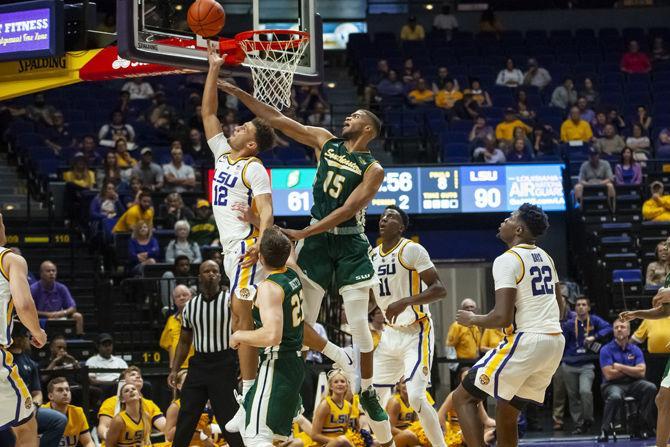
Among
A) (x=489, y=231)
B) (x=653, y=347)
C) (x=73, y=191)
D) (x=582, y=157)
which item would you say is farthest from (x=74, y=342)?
(x=582, y=157)

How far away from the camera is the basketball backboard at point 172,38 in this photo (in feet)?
30.9

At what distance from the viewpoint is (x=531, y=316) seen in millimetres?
8711

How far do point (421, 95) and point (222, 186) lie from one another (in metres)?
15.4

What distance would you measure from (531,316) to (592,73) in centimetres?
1769

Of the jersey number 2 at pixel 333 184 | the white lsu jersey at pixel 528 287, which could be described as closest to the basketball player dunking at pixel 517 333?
the white lsu jersey at pixel 528 287

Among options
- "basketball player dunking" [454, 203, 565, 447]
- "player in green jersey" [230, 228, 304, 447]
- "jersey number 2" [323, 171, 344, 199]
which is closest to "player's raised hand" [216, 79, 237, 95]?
"jersey number 2" [323, 171, 344, 199]

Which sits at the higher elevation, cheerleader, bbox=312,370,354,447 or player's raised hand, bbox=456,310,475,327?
player's raised hand, bbox=456,310,475,327

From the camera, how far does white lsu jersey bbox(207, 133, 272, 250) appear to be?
8962mm

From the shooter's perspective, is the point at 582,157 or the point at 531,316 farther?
the point at 582,157

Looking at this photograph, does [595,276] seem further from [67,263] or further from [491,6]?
[491,6]

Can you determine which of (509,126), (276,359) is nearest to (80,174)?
(509,126)

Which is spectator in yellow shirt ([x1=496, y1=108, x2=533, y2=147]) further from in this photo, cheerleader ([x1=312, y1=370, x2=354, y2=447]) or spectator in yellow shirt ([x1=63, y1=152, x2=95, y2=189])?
cheerleader ([x1=312, y1=370, x2=354, y2=447])

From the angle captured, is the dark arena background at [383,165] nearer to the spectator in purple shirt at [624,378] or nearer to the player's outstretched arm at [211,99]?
the spectator in purple shirt at [624,378]

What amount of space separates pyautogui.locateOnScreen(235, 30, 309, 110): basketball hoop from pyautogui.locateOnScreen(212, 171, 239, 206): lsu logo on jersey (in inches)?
33.1
